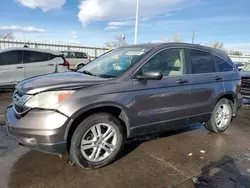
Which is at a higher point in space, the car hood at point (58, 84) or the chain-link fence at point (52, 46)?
the chain-link fence at point (52, 46)

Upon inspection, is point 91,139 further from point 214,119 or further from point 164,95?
point 214,119

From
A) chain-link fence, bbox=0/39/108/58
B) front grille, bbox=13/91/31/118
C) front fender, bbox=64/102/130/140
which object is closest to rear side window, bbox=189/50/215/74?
front fender, bbox=64/102/130/140

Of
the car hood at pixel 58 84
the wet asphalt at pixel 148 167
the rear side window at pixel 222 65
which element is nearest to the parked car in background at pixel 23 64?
the wet asphalt at pixel 148 167

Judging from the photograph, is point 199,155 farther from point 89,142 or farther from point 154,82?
point 89,142

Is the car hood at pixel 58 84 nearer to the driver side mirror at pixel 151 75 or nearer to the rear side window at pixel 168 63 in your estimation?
the driver side mirror at pixel 151 75

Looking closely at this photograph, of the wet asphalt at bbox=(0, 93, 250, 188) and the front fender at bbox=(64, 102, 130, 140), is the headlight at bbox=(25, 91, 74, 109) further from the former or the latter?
the wet asphalt at bbox=(0, 93, 250, 188)

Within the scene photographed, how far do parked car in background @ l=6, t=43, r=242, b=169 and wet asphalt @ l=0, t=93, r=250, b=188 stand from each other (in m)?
0.26

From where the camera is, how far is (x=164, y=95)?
11.7 feet

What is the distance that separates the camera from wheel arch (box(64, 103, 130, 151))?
2.77 m

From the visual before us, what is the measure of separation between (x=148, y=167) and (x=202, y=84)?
1.88 meters

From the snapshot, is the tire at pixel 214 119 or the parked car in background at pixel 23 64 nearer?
the tire at pixel 214 119

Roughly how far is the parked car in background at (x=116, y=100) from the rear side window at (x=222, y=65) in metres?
0.03

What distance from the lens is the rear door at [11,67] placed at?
7680mm

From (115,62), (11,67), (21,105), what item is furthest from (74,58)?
(21,105)
